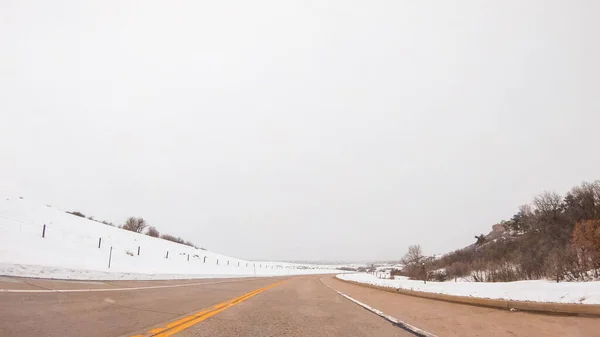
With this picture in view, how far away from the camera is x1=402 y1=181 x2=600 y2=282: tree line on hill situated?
12.2 metres

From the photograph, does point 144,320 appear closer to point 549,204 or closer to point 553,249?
point 553,249

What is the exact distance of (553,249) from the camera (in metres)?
20.5

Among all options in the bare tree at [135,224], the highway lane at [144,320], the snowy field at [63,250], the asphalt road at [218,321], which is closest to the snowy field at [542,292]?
the asphalt road at [218,321]

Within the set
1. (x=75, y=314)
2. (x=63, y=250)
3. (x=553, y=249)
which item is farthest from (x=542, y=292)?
(x=63, y=250)

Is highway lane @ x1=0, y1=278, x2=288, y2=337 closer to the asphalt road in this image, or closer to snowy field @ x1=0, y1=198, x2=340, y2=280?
the asphalt road

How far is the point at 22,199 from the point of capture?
3194 cm

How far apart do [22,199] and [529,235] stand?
5402 centimetres

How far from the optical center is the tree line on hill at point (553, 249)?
12.2 meters

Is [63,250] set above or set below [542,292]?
above

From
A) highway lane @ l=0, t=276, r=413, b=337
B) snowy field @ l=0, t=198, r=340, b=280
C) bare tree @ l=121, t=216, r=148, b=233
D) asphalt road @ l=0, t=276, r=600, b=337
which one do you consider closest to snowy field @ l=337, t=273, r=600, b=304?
asphalt road @ l=0, t=276, r=600, b=337

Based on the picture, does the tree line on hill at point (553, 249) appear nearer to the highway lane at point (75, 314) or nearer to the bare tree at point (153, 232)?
the highway lane at point (75, 314)

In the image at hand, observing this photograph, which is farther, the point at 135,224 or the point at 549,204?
the point at 135,224

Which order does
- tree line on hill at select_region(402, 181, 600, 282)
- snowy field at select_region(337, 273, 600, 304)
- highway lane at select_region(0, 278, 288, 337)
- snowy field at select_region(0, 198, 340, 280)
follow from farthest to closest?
snowy field at select_region(0, 198, 340, 280) → tree line on hill at select_region(402, 181, 600, 282) → snowy field at select_region(337, 273, 600, 304) → highway lane at select_region(0, 278, 288, 337)

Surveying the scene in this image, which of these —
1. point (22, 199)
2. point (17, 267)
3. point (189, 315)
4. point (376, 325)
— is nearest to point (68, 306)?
point (189, 315)
